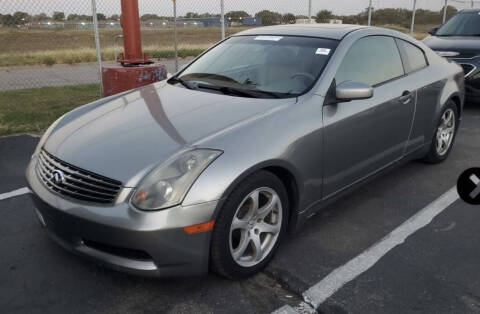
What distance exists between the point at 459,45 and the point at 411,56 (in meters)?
3.83

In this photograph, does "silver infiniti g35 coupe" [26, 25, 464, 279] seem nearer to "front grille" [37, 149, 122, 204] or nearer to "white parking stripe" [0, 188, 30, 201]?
"front grille" [37, 149, 122, 204]

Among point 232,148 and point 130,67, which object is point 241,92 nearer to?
point 232,148

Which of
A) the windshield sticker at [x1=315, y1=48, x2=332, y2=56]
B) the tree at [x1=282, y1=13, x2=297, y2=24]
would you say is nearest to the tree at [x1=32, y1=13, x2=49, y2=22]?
the tree at [x1=282, y1=13, x2=297, y2=24]

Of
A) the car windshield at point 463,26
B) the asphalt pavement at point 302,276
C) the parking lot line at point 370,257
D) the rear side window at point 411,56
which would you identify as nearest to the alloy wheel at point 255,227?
the asphalt pavement at point 302,276

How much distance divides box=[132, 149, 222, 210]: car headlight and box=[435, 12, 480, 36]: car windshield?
24.5 ft

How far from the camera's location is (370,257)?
122 inches

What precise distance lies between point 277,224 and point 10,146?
4096mm

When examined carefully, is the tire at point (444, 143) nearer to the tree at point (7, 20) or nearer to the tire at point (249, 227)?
the tire at point (249, 227)

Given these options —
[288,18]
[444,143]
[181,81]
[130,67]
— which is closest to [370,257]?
[181,81]

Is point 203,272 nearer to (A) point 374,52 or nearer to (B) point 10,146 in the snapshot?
(A) point 374,52

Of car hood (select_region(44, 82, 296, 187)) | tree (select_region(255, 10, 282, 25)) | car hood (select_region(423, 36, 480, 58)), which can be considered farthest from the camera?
tree (select_region(255, 10, 282, 25))

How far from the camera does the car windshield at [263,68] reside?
3.39 meters

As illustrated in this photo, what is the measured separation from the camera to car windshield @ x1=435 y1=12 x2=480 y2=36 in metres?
8.27

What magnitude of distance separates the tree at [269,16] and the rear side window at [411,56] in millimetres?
6779
